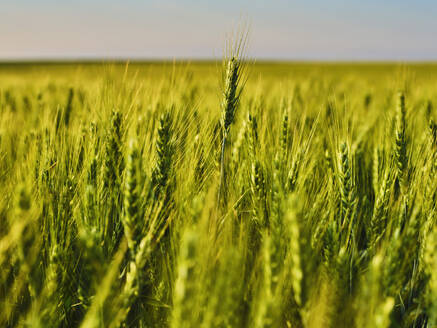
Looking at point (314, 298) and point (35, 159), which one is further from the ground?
point (35, 159)

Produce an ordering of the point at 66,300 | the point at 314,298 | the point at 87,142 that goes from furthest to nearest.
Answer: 1. the point at 87,142
2. the point at 66,300
3. the point at 314,298

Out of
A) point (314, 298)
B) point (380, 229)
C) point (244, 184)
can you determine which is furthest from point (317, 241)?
point (244, 184)

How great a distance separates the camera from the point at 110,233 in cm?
146

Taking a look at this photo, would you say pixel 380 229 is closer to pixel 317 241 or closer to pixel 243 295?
pixel 317 241

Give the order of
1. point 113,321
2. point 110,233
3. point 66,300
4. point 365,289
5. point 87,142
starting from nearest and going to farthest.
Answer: point 365,289, point 113,321, point 66,300, point 110,233, point 87,142

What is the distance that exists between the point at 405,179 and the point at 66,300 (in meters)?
1.55

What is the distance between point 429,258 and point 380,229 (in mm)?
526

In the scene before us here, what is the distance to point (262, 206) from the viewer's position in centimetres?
147

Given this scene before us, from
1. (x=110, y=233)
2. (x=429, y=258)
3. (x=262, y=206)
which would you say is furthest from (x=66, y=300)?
(x=429, y=258)

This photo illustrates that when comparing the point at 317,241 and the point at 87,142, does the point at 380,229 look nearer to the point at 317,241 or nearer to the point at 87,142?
the point at 317,241

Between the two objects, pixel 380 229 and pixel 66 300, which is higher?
pixel 380 229

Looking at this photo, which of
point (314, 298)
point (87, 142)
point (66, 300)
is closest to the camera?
point (314, 298)

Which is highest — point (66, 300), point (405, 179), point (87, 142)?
point (87, 142)

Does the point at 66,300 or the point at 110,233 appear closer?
the point at 66,300
